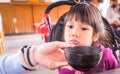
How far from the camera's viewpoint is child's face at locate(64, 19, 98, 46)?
0.84 meters

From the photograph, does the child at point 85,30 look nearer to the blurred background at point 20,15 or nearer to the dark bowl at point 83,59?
the dark bowl at point 83,59

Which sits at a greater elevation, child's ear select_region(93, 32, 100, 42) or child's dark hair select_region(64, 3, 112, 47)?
child's dark hair select_region(64, 3, 112, 47)

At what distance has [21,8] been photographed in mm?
6000

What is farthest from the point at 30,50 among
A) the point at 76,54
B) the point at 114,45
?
the point at 114,45

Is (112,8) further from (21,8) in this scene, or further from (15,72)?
(21,8)

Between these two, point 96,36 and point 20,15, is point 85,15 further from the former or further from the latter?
point 20,15

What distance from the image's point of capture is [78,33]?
853mm

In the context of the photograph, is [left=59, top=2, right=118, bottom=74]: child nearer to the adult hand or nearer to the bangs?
the bangs

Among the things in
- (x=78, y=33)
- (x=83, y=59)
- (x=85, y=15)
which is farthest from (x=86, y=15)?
(x=83, y=59)

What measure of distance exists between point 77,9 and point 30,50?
393 millimetres

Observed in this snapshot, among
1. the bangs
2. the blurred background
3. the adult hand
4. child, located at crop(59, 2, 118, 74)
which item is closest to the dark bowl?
the adult hand

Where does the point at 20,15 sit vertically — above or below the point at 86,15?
above

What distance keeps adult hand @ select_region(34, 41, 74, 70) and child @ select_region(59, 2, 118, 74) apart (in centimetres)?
14

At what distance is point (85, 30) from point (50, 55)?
28cm
